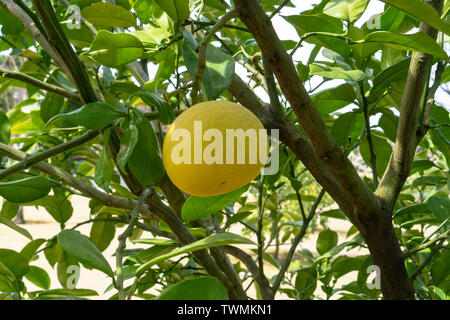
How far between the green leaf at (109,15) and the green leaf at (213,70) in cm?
22

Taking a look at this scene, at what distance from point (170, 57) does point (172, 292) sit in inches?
9.5

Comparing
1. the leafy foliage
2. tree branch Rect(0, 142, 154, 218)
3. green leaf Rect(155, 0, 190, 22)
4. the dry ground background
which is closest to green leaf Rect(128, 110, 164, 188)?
the leafy foliage

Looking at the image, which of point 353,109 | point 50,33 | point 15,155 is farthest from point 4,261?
point 353,109

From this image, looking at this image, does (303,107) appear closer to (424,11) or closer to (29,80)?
(424,11)

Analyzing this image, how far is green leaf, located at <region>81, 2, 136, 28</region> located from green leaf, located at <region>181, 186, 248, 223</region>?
0.81 feet

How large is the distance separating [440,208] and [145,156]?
445 mm

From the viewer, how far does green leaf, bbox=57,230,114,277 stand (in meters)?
0.31

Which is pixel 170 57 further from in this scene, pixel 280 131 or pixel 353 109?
pixel 353 109

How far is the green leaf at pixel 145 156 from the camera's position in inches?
12.7

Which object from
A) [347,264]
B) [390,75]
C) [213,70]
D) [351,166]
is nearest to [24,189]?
[213,70]

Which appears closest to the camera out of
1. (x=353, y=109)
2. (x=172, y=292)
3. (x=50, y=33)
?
(x=172, y=292)

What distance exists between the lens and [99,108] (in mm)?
313

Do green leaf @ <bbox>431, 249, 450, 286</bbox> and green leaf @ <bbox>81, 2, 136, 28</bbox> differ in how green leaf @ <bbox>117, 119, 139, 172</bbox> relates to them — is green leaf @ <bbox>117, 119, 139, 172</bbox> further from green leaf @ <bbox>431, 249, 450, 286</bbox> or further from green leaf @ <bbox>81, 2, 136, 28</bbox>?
green leaf @ <bbox>431, 249, 450, 286</bbox>

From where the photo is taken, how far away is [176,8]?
37cm
